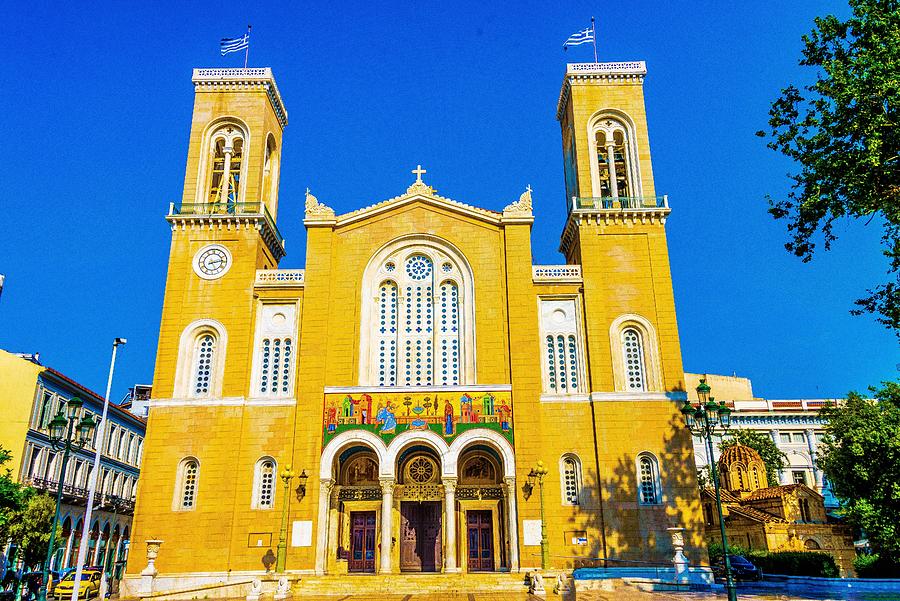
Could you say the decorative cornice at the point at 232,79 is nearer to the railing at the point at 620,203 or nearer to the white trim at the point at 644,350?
the railing at the point at 620,203

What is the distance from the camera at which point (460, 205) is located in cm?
3694

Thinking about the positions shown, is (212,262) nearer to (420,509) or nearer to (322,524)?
(322,524)

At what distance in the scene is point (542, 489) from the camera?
3161 centimetres

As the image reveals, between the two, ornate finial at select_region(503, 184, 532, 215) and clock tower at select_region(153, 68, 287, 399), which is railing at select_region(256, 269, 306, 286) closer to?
clock tower at select_region(153, 68, 287, 399)

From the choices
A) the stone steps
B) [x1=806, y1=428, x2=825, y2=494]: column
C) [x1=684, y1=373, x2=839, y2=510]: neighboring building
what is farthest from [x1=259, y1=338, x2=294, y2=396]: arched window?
[x1=806, y1=428, x2=825, y2=494]: column

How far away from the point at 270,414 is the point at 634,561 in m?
16.7

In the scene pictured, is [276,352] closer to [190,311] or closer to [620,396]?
[190,311]

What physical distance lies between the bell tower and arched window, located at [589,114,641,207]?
52 mm

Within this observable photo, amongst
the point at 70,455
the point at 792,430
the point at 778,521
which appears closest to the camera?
the point at 778,521

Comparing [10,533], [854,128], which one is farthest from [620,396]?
[10,533]

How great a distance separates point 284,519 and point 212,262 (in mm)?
12798

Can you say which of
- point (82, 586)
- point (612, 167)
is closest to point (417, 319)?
point (612, 167)

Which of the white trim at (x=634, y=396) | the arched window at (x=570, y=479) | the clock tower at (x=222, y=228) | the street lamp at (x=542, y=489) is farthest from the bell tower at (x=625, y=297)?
the clock tower at (x=222, y=228)

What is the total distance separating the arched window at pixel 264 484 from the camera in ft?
105
